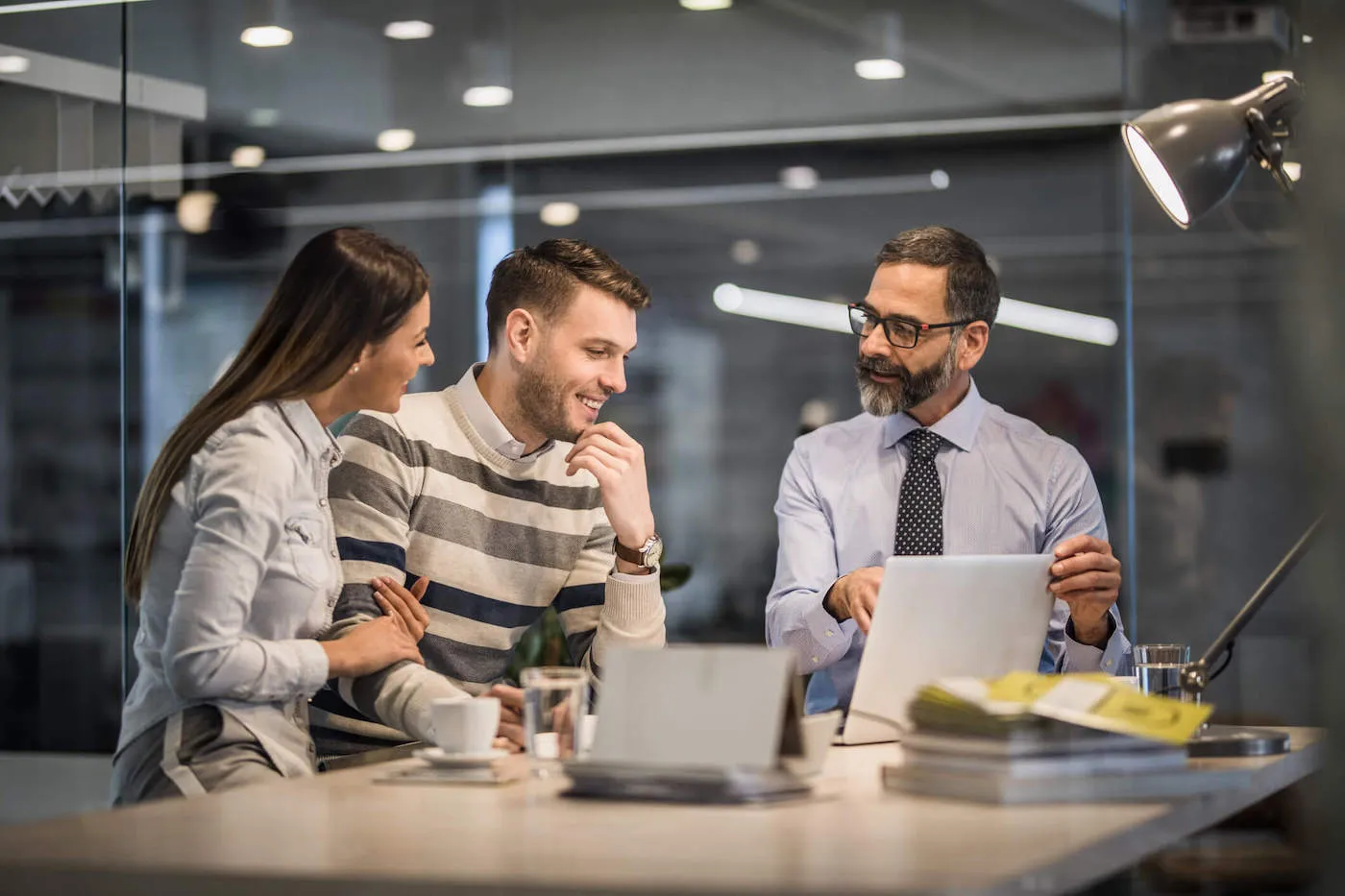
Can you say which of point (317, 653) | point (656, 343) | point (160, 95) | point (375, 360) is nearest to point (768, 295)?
point (656, 343)

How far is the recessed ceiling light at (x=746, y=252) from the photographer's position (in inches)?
177

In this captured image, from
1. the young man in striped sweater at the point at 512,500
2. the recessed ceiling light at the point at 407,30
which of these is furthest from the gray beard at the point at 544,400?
the recessed ceiling light at the point at 407,30

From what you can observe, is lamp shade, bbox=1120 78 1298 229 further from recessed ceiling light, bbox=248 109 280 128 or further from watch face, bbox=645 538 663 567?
recessed ceiling light, bbox=248 109 280 128

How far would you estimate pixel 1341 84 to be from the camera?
1.22 meters

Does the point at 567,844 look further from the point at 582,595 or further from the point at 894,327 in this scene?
the point at 894,327

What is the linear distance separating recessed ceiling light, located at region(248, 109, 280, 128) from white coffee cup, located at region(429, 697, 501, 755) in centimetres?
282

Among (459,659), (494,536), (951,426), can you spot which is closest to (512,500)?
(494,536)

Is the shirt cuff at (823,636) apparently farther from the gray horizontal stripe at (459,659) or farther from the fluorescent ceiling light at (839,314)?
the fluorescent ceiling light at (839,314)

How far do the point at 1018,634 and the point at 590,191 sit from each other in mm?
2605

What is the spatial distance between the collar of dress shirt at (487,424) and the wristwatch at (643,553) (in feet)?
0.89

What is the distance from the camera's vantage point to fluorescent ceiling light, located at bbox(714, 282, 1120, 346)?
419 centimetres

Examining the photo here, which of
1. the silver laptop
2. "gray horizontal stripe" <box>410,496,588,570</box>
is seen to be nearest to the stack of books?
the silver laptop

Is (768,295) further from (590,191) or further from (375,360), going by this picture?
(375,360)

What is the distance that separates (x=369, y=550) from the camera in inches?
101
